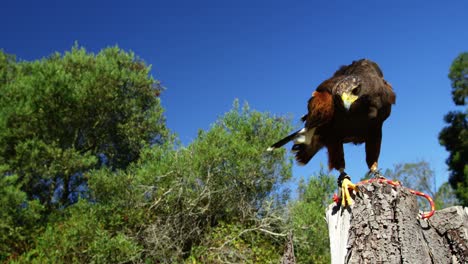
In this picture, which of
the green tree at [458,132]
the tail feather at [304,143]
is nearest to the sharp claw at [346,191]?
the tail feather at [304,143]

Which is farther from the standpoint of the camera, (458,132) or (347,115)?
(458,132)

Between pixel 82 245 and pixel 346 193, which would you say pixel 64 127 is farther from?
pixel 346 193

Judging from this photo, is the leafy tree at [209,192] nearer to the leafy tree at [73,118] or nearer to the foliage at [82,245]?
the foliage at [82,245]

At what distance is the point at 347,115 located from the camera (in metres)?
2.86

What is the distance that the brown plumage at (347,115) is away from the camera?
9.32 ft

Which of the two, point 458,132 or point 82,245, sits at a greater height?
point 458,132

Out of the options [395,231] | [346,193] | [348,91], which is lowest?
[395,231]

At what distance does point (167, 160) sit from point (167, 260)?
194 cm

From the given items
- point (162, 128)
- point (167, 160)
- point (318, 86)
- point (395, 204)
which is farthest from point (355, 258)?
point (162, 128)

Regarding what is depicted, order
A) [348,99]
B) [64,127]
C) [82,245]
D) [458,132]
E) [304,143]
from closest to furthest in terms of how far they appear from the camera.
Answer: [348,99], [304,143], [82,245], [64,127], [458,132]

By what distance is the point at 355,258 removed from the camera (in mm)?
1852

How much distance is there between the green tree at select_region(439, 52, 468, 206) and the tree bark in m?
13.5

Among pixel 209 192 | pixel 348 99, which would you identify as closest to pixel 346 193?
pixel 348 99

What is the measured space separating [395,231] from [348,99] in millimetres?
1160
